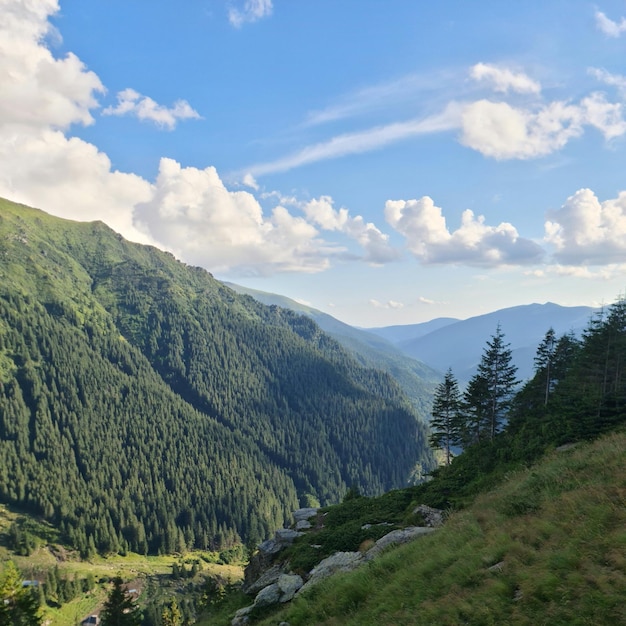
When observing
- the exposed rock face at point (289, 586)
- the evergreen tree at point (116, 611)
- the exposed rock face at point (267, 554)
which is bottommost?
the evergreen tree at point (116, 611)

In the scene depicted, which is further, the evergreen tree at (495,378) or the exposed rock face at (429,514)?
the evergreen tree at (495,378)

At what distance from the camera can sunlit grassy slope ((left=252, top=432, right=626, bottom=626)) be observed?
904 centimetres

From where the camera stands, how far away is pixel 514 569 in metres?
10.8

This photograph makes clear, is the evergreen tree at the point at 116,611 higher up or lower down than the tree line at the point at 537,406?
lower down

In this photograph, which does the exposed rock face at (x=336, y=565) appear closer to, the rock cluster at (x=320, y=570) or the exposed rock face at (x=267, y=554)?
the rock cluster at (x=320, y=570)

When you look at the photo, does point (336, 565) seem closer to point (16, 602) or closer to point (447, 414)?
point (447, 414)

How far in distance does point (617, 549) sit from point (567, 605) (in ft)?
7.69

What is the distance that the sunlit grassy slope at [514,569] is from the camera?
9.04 m

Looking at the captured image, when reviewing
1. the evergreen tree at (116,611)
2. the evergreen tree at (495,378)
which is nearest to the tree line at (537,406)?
the evergreen tree at (495,378)

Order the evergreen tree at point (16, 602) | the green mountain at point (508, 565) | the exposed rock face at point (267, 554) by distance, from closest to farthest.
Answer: the green mountain at point (508, 565), the exposed rock face at point (267, 554), the evergreen tree at point (16, 602)

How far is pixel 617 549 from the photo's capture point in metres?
9.80

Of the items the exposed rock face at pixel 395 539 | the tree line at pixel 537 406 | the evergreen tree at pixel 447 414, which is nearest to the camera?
the exposed rock face at pixel 395 539

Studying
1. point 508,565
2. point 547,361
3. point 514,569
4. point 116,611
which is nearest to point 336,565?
point 508,565

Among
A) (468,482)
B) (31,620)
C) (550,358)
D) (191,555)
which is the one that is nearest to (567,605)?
(468,482)
